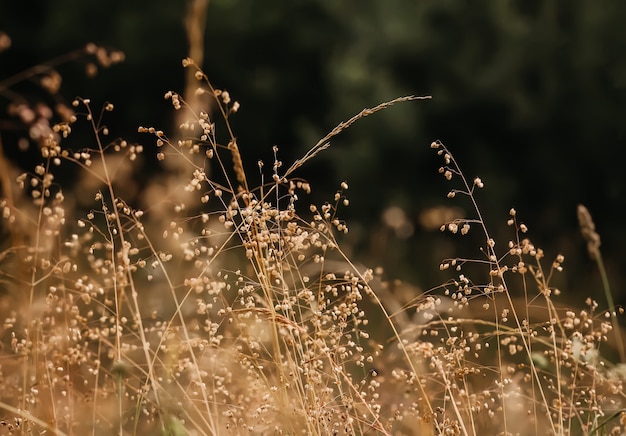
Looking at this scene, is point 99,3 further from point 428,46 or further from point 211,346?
point 211,346

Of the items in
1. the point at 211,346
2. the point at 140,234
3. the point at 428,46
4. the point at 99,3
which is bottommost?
the point at 211,346

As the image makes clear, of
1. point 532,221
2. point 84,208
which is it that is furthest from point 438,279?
point 84,208

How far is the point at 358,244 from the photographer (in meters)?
8.42

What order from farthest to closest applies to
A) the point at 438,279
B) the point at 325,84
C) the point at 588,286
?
the point at 325,84 < the point at 438,279 < the point at 588,286

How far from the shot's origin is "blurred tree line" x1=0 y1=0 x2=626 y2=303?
336 inches

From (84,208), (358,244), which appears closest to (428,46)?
(358,244)

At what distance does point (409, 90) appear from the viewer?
9844mm

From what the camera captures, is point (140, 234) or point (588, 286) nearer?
point (140, 234)

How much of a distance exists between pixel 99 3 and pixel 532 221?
616 cm

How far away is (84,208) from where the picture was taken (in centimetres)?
967

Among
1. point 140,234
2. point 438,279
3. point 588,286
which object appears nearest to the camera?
point 140,234

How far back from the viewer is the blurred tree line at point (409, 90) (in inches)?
336

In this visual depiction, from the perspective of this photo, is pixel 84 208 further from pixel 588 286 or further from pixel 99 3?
pixel 588 286

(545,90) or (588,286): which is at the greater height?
(545,90)
